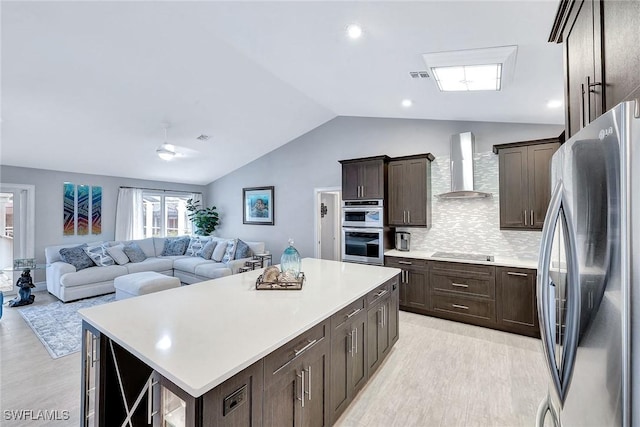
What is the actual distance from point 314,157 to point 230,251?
2591mm

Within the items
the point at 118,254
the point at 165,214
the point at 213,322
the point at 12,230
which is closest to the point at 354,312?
the point at 213,322

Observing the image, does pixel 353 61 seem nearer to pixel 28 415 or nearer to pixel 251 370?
pixel 251 370

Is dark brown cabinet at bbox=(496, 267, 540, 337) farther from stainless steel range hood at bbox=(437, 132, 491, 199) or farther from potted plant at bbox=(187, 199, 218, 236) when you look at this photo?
potted plant at bbox=(187, 199, 218, 236)

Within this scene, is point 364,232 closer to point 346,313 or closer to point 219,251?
point 346,313

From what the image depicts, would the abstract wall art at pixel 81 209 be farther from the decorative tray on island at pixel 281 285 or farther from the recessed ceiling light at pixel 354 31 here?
the recessed ceiling light at pixel 354 31

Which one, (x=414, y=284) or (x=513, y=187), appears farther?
(x=414, y=284)

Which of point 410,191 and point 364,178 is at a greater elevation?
point 364,178

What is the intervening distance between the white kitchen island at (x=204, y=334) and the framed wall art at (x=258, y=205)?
4.20 meters

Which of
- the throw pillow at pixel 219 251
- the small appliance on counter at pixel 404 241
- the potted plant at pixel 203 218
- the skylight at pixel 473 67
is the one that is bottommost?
the throw pillow at pixel 219 251

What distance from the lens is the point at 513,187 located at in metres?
3.50

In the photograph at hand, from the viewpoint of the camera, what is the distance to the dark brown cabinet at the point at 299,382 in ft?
4.15

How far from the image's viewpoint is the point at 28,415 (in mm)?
1995

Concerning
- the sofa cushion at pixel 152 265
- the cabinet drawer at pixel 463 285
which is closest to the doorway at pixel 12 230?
the sofa cushion at pixel 152 265

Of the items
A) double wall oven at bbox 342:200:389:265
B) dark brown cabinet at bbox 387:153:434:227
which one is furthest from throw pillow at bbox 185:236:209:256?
dark brown cabinet at bbox 387:153:434:227
